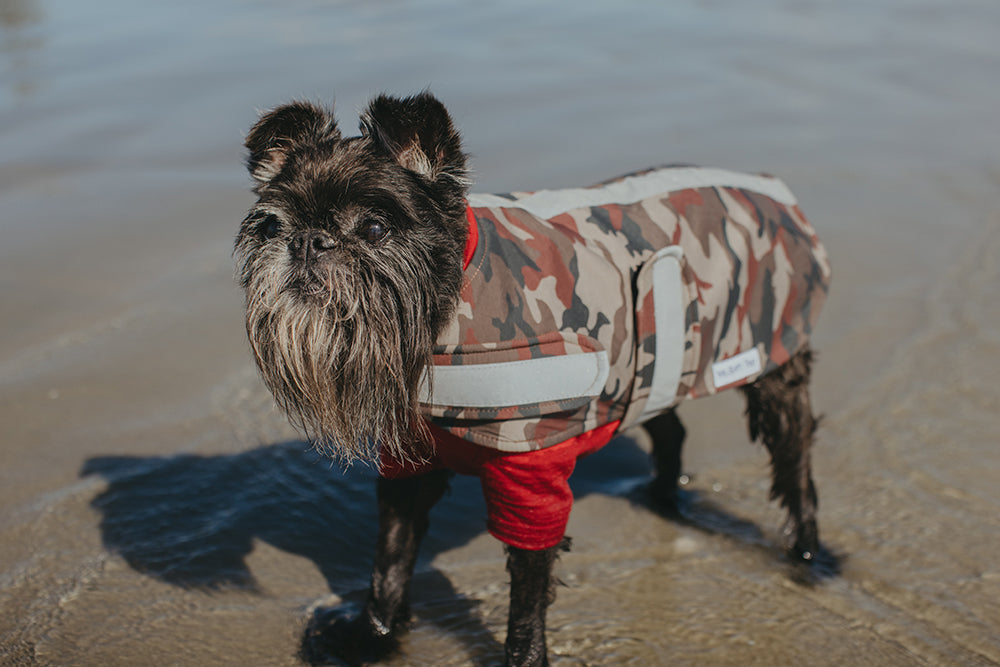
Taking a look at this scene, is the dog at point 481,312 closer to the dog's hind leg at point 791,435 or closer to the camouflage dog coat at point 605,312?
the camouflage dog coat at point 605,312

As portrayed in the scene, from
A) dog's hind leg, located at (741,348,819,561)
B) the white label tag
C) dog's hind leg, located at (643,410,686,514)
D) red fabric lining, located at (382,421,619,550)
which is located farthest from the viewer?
dog's hind leg, located at (643,410,686,514)

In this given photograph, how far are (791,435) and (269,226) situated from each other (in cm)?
248

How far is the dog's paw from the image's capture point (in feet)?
11.5

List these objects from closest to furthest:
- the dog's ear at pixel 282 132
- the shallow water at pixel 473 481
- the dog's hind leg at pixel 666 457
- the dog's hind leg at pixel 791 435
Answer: the dog's ear at pixel 282 132 → the shallow water at pixel 473 481 → the dog's hind leg at pixel 791 435 → the dog's hind leg at pixel 666 457

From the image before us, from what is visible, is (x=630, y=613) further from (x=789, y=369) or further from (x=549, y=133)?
(x=549, y=133)

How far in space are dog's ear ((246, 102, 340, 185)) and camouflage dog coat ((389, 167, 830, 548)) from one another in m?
0.55

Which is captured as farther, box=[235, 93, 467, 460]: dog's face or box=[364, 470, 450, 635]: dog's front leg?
box=[364, 470, 450, 635]: dog's front leg

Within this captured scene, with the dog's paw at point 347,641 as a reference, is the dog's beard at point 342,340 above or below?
above

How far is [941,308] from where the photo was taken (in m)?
6.09

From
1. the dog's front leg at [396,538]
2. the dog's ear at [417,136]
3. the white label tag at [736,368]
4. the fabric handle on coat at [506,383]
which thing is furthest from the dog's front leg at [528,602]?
the dog's ear at [417,136]

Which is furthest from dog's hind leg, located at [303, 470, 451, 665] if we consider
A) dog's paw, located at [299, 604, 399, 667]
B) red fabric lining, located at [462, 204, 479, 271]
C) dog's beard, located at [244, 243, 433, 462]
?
red fabric lining, located at [462, 204, 479, 271]

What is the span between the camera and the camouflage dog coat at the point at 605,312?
9.02 ft

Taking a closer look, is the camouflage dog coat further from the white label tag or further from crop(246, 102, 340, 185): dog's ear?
crop(246, 102, 340, 185): dog's ear

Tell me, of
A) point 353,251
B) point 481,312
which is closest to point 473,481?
point 481,312
